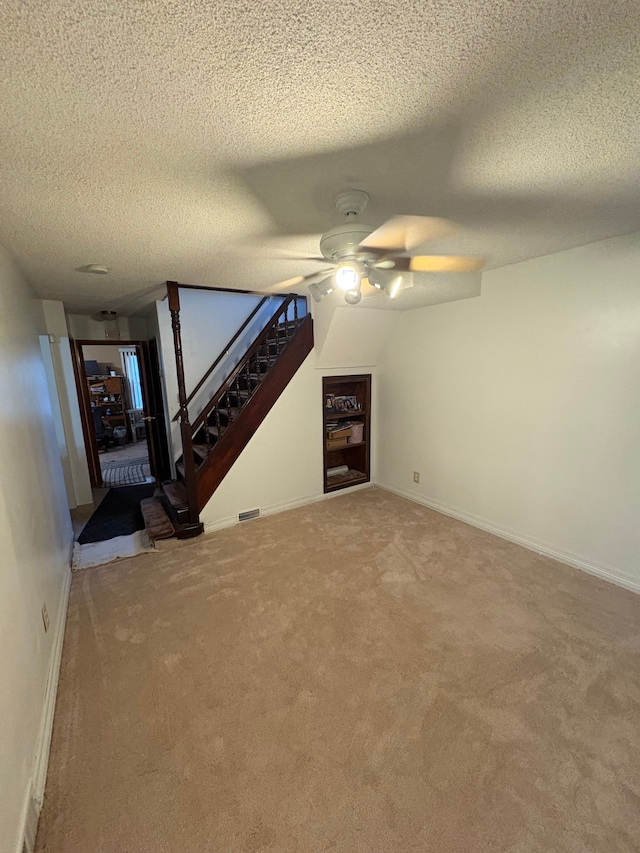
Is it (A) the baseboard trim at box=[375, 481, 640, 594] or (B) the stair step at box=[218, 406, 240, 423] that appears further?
(B) the stair step at box=[218, 406, 240, 423]

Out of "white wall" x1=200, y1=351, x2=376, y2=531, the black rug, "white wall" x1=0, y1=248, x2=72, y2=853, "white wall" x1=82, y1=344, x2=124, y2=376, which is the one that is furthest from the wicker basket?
"white wall" x1=82, y1=344, x2=124, y2=376

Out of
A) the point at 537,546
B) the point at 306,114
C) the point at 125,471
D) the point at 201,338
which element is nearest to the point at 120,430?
the point at 125,471

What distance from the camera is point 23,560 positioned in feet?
5.30

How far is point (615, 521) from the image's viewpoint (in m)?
2.43

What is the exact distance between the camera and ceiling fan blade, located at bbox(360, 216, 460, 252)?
70.6 inches

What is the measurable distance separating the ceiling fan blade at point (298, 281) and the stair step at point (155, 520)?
241 cm

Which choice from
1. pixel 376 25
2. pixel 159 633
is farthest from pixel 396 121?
pixel 159 633

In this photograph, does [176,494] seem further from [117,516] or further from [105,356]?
[105,356]

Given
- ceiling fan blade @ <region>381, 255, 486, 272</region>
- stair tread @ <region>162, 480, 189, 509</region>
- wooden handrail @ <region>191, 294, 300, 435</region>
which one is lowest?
stair tread @ <region>162, 480, 189, 509</region>

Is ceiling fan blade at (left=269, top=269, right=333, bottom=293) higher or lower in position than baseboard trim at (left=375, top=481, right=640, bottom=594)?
higher

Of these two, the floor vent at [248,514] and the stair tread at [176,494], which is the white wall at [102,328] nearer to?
the stair tread at [176,494]

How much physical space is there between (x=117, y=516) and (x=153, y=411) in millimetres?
1428

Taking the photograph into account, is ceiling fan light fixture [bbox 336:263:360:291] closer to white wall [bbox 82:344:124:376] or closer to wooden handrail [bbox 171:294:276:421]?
wooden handrail [bbox 171:294:276:421]

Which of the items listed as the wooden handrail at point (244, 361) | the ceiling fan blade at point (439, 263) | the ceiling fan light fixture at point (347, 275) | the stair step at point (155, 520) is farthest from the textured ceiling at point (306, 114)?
the stair step at point (155, 520)
